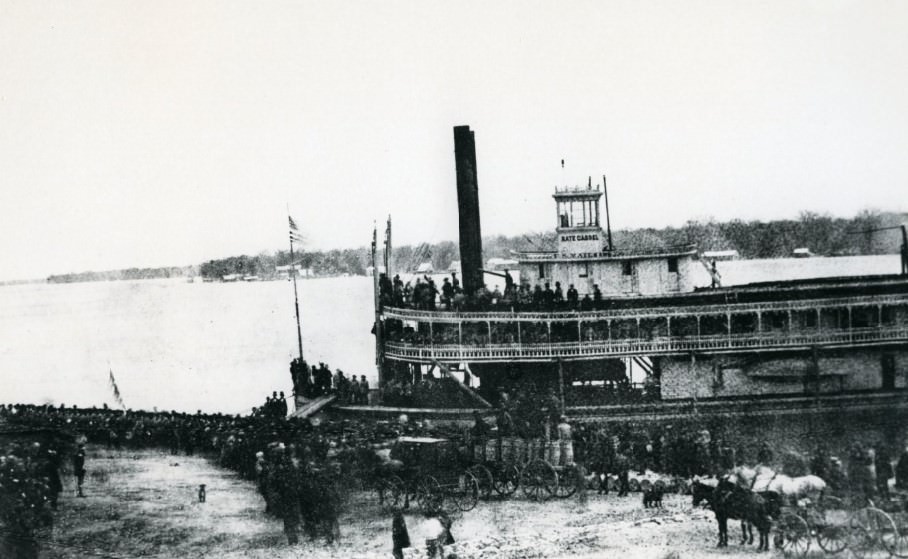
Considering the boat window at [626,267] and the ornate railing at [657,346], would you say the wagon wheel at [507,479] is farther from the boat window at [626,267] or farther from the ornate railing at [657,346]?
the boat window at [626,267]

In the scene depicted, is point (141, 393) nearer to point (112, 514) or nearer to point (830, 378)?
point (112, 514)

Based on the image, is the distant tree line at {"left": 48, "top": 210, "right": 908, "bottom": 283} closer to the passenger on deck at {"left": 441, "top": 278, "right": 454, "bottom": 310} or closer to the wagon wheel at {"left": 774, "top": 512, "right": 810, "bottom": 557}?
the passenger on deck at {"left": 441, "top": 278, "right": 454, "bottom": 310}

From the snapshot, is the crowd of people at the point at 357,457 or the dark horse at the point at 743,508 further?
the crowd of people at the point at 357,457

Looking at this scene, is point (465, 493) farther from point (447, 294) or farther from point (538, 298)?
point (447, 294)

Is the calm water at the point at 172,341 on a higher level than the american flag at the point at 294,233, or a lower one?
lower

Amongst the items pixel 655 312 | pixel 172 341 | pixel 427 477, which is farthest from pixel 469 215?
pixel 172 341

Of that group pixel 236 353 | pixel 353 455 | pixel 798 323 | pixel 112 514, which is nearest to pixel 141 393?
pixel 236 353

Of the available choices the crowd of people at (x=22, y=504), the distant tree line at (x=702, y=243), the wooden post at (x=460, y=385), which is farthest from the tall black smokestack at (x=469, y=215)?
the crowd of people at (x=22, y=504)
